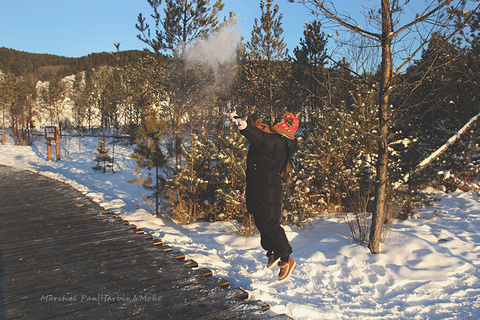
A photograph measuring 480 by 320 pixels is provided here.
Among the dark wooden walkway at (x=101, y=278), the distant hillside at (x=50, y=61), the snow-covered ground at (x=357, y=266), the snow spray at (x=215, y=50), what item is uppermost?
the distant hillside at (x=50, y=61)

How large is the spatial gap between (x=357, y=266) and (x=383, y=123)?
2.37m

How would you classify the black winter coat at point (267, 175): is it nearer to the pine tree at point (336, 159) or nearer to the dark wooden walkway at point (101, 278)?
the dark wooden walkway at point (101, 278)

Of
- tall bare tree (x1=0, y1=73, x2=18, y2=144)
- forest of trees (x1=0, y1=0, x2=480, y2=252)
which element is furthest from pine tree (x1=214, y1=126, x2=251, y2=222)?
tall bare tree (x1=0, y1=73, x2=18, y2=144)

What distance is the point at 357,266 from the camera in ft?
17.4

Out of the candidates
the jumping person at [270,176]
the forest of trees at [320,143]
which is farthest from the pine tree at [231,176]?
the jumping person at [270,176]

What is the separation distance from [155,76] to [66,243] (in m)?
8.34

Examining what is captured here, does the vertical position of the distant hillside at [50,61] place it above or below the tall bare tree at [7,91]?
above

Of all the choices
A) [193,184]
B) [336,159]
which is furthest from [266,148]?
[336,159]

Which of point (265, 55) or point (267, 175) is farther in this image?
point (265, 55)

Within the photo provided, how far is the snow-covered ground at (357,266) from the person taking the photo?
3967 millimetres

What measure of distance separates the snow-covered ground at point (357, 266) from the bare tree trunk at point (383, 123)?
0.43 m

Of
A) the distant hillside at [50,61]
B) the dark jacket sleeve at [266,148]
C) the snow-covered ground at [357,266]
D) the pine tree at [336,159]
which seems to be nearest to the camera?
the dark jacket sleeve at [266,148]

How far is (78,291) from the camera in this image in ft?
11.4

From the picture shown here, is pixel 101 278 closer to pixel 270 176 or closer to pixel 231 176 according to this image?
pixel 270 176
